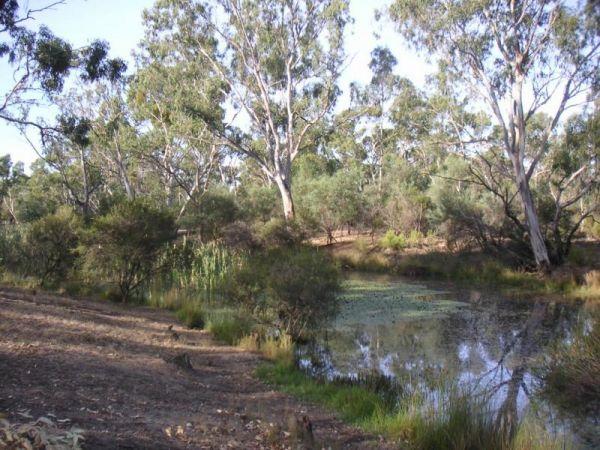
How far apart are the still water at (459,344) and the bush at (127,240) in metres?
4.05

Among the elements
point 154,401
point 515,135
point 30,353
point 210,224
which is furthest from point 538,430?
point 210,224

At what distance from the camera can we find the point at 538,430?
4.86 metres

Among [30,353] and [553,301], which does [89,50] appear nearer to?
[30,353]

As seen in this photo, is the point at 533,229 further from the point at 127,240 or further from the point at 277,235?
the point at 127,240

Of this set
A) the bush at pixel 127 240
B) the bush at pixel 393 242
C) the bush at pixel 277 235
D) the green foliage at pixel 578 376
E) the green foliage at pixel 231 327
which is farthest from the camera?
the bush at pixel 393 242

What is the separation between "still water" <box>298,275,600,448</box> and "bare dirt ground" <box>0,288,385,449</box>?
1499 millimetres

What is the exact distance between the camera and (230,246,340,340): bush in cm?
805

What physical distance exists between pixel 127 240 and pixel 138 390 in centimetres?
591

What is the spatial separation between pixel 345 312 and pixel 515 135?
375 inches

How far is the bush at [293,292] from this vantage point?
805cm

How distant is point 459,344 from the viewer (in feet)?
A: 30.3

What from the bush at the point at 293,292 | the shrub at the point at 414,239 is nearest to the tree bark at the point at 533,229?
the shrub at the point at 414,239

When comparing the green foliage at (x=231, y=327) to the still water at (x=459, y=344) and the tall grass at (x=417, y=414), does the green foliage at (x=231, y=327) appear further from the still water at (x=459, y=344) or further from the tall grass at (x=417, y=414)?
the tall grass at (x=417, y=414)

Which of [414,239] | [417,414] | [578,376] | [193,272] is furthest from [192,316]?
[414,239]
